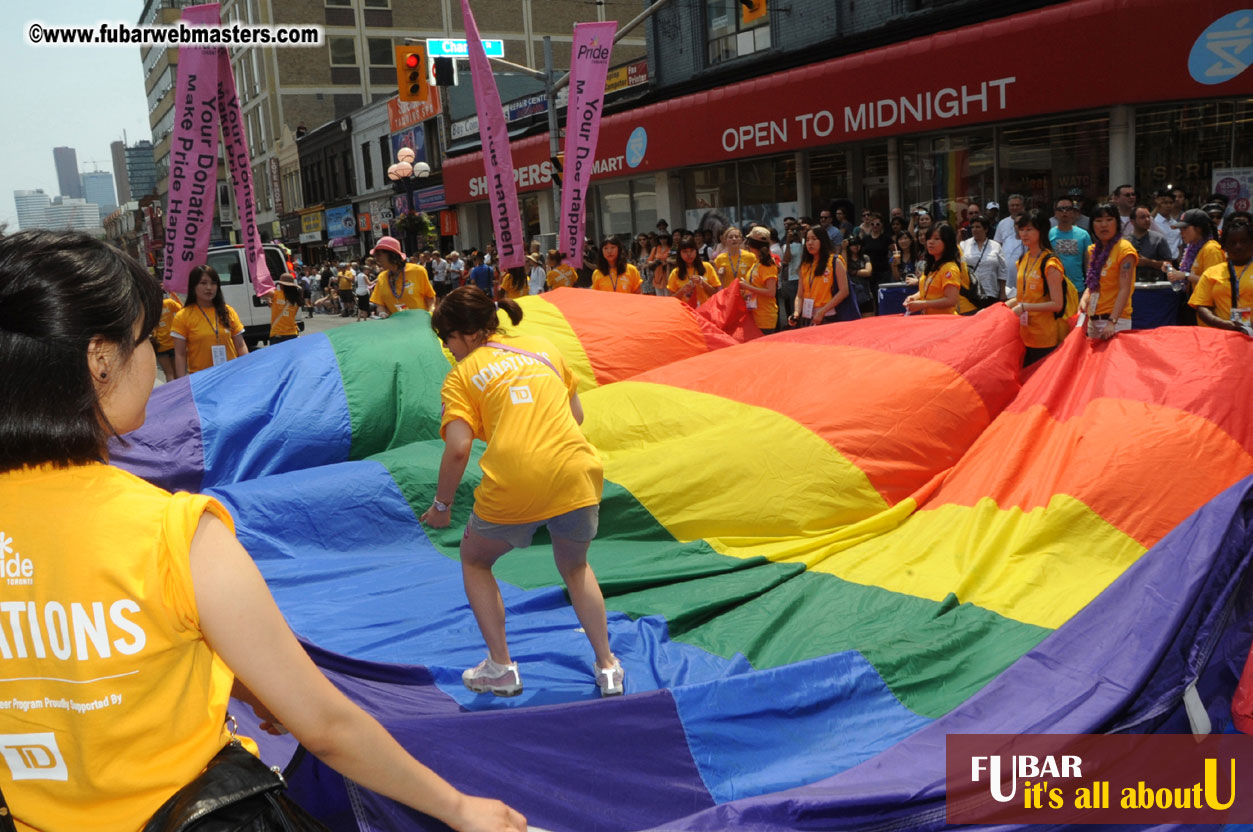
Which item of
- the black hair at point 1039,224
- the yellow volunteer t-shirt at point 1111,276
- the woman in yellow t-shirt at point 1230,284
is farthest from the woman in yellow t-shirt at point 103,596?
the woman in yellow t-shirt at point 1230,284

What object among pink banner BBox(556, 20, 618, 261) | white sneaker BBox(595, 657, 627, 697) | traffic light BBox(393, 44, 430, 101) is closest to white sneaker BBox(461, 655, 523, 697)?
white sneaker BBox(595, 657, 627, 697)

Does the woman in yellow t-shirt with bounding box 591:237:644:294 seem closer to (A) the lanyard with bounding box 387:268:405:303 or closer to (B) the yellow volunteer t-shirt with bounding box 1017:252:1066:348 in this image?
(A) the lanyard with bounding box 387:268:405:303

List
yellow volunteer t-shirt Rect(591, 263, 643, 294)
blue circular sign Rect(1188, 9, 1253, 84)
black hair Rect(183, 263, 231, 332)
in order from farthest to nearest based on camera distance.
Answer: blue circular sign Rect(1188, 9, 1253, 84)
yellow volunteer t-shirt Rect(591, 263, 643, 294)
black hair Rect(183, 263, 231, 332)

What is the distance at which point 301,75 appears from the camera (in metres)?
50.8

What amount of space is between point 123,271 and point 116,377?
156 millimetres

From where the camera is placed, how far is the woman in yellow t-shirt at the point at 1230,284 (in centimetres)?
687

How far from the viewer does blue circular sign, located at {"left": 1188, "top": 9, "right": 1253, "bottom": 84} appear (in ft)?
36.3

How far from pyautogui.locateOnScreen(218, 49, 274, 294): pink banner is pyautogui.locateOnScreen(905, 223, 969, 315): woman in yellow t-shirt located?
6.22 m

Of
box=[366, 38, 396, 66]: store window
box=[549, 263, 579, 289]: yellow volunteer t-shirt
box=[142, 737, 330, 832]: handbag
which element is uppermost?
box=[366, 38, 396, 66]: store window

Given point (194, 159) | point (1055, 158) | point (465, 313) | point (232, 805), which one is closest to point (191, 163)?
point (194, 159)

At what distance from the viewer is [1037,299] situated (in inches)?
253

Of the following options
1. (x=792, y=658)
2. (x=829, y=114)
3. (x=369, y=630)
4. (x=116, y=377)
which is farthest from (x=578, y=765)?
(x=829, y=114)

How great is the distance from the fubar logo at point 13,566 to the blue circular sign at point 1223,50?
13.0 meters

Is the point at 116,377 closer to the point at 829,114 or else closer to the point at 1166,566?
the point at 1166,566
